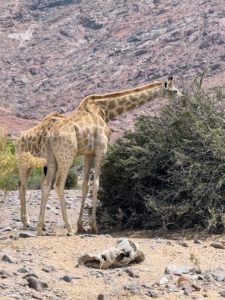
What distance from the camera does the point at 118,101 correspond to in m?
11.8

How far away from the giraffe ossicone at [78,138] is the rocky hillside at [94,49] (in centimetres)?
5430

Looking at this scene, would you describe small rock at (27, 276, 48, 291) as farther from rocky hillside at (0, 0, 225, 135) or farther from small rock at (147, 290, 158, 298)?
rocky hillside at (0, 0, 225, 135)

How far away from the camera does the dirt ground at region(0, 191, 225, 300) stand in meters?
6.84

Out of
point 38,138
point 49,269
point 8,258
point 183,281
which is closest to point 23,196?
point 38,138

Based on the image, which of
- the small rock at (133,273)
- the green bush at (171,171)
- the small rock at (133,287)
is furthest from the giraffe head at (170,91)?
the small rock at (133,287)

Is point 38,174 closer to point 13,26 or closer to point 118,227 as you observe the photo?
point 118,227

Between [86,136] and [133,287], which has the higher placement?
[86,136]

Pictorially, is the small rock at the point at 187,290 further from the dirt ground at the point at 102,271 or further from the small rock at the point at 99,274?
the small rock at the point at 99,274

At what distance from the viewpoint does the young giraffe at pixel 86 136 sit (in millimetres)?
10391

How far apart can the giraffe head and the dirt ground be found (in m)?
2.77

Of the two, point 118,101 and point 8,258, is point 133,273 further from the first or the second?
point 118,101

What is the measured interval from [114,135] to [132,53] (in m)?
22.0

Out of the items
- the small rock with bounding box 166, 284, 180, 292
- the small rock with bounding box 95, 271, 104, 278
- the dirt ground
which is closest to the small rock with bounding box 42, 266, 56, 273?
the dirt ground

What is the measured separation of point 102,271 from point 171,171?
12.4 feet
